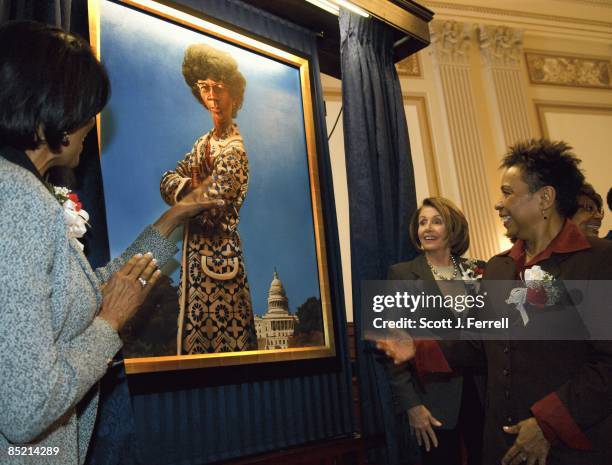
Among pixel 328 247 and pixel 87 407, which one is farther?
pixel 328 247

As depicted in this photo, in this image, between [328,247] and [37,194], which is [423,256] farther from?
[37,194]

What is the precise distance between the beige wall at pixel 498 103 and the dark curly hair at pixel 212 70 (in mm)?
4397

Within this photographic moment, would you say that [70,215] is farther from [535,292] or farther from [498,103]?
[498,103]

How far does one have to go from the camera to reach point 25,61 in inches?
52.0

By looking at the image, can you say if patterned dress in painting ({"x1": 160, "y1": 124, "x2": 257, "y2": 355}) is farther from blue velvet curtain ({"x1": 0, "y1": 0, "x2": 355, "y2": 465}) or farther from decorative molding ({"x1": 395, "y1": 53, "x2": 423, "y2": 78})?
decorative molding ({"x1": 395, "y1": 53, "x2": 423, "y2": 78})

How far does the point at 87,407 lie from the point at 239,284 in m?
1.15

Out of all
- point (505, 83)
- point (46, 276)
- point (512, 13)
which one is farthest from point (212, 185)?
point (512, 13)

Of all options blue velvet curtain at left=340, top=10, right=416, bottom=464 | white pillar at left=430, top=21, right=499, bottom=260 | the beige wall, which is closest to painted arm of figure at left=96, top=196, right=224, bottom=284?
blue velvet curtain at left=340, top=10, right=416, bottom=464

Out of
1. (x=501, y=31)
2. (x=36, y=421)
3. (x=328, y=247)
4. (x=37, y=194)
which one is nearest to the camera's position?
(x=36, y=421)

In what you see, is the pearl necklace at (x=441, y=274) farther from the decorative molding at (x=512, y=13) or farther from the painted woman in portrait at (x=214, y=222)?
the decorative molding at (x=512, y=13)

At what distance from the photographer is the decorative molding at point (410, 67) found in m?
8.29

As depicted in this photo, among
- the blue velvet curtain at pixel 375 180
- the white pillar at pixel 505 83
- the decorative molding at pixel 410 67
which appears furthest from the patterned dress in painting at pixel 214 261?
the white pillar at pixel 505 83

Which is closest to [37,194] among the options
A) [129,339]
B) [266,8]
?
[129,339]

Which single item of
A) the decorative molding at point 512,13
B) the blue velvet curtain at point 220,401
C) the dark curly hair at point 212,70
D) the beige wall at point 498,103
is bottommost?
the blue velvet curtain at point 220,401
